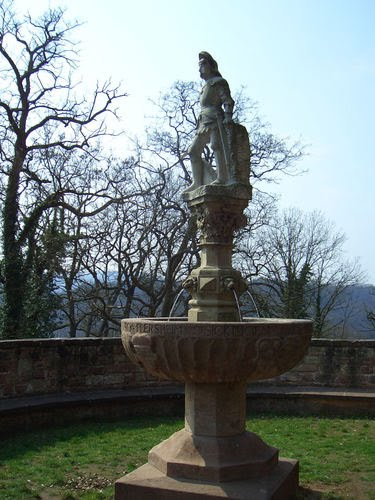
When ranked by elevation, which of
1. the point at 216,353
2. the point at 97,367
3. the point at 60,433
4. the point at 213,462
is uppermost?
the point at 216,353

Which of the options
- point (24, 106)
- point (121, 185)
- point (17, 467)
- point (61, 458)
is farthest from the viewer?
point (121, 185)

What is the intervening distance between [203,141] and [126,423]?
4.88m

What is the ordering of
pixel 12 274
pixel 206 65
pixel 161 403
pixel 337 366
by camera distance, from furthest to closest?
pixel 12 274 → pixel 337 366 → pixel 161 403 → pixel 206 65

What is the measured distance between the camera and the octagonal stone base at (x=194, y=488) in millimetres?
4277

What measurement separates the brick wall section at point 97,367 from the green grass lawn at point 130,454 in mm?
1070

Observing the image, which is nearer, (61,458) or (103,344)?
(61,458)

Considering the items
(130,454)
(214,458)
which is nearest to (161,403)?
(130,454)

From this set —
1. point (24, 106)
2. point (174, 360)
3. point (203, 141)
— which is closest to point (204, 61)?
point (203, 141)

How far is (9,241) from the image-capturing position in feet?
48.9

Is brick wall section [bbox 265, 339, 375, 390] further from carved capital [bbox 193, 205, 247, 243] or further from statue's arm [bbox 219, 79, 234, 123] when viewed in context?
statue's arm [bbox 219, 79, 234, 123]

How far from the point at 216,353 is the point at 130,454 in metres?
3.06

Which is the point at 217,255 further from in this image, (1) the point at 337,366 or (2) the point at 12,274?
(2) the point at 12,274

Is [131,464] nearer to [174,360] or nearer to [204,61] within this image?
[174,360]

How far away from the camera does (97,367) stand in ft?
31.8
